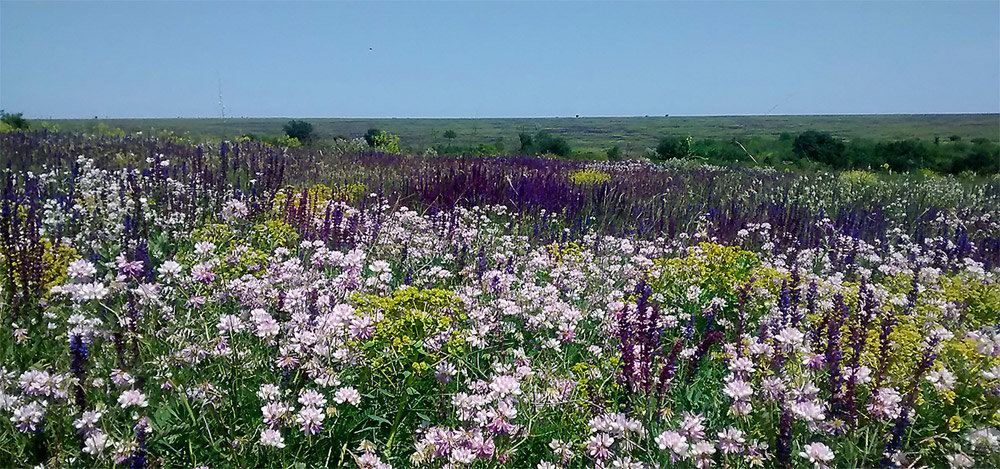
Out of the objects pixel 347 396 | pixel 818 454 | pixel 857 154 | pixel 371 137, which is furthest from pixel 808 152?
pixel 347 396

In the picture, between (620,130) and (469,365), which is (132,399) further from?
(620,130)

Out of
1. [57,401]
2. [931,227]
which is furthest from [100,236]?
[931,227]

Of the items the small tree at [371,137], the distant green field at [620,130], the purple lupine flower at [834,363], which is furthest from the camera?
the distant green field at [620,130]

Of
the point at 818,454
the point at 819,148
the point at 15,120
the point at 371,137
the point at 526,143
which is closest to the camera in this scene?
the point at 818,454

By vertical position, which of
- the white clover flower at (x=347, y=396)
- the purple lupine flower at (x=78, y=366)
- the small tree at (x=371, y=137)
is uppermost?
the small tree at (x=371, y=137)

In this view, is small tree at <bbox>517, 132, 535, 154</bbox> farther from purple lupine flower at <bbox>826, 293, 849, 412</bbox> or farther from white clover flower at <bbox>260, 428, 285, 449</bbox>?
white clover flower at <bbox>260, 428, 285, 449</bbox>

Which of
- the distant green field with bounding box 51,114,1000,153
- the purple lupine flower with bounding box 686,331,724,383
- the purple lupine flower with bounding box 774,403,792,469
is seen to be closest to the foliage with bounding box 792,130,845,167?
the distant green field with bounding box 51,114,1000,153

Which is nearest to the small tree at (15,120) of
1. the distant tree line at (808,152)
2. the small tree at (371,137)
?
the distant tree line at (808,152)

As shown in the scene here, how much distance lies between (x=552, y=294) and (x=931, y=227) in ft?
23.1

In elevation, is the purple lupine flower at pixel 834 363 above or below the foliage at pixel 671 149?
below

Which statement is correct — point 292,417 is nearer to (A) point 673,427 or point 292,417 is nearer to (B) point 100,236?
(A) point 673,427

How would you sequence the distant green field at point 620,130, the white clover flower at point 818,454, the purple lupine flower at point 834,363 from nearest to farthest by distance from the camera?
the white clover flower at point 818,454 → the purple lupine flower at point 834,363 → the distant green field at point 620,130

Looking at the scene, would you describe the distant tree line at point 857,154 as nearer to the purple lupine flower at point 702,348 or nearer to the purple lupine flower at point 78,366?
the purple lupine flower at point 702,348

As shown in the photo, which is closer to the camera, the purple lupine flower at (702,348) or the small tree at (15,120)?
the purple lupine flower at (702,348)
